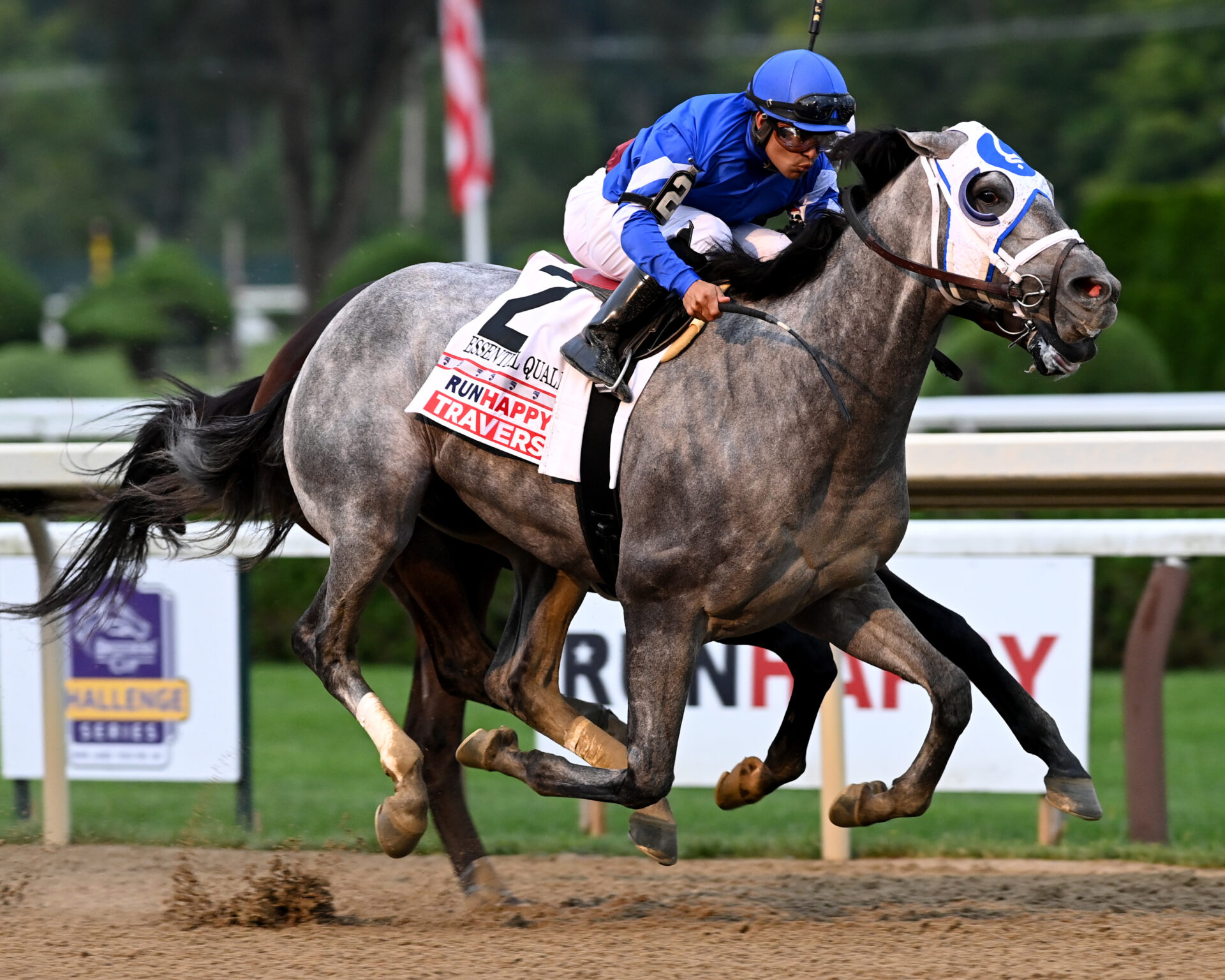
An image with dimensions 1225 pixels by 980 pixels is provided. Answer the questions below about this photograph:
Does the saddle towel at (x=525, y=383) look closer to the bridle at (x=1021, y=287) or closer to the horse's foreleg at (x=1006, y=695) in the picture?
the bridle at (x=1021, y=287)

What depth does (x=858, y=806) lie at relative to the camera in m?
4.08

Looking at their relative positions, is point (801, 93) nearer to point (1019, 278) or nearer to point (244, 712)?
point (1019, 278)

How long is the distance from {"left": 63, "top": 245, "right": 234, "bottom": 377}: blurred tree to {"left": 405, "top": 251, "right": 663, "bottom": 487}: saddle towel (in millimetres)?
15640

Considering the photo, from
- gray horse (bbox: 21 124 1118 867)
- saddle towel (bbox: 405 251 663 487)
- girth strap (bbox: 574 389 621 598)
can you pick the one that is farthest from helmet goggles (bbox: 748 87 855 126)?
girth strap (bbox: 574 389 621 598)

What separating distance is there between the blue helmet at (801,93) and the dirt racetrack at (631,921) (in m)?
1.79

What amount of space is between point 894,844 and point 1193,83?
31503mm

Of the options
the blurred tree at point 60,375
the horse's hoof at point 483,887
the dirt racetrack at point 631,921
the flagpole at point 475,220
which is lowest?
the dirt racetrack at point 631,921

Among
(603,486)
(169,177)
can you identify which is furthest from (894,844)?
(169,177)

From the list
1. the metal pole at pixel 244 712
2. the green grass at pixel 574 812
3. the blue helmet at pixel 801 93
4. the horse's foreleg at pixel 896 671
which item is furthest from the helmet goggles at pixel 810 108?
the metal pole at pixel 244 712

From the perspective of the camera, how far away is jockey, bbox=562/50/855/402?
387 centimetres

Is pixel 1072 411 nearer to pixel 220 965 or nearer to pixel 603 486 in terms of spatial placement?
pixel 603 486

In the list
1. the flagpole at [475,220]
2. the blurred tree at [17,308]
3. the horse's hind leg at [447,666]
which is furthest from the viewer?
the flagpole at [475,220]

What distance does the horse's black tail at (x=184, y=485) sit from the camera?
4715mm

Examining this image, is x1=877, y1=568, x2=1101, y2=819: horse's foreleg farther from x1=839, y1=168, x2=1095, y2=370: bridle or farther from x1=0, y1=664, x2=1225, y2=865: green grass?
x1=0, y1=664, x2=1225, y2=865: green grass
